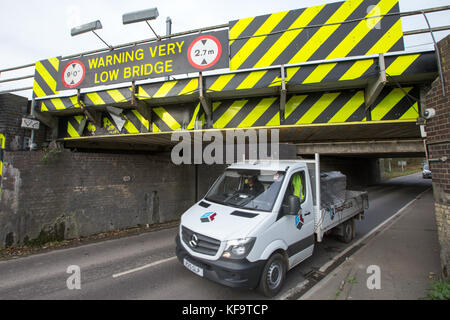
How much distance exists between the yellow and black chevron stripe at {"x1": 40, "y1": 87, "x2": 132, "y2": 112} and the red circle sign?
362 millimetres

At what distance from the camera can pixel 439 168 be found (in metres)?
3.45

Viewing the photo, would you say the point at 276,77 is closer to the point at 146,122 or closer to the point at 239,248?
the point at 239,248

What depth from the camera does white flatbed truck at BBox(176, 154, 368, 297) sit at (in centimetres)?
302

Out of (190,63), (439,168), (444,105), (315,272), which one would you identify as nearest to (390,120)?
(444,105)

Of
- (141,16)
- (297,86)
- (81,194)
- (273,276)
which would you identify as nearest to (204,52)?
(141,16)

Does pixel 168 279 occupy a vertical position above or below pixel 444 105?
below

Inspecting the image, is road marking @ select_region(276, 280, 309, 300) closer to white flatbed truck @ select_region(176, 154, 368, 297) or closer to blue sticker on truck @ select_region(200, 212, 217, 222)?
white flatbed truck @ select_region(176, 154, 368, 297)

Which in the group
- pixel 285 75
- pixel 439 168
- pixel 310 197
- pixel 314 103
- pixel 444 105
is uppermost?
pixel 285 75

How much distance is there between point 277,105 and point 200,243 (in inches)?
144

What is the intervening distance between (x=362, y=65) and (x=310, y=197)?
2.91 metres

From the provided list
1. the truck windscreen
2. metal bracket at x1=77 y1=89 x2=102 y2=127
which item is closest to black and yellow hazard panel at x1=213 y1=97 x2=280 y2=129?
the truck windscreen

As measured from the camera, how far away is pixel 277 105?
16.5ft

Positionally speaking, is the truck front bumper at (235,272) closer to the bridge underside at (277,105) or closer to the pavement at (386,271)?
the pavement at (386,271)

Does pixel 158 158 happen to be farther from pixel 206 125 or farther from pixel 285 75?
pixel 285 75
